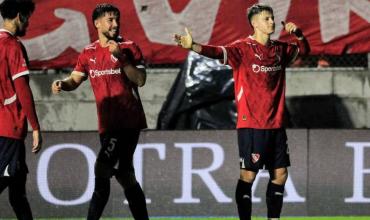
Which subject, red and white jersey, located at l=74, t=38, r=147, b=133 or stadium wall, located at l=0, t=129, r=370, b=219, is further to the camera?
stadium wall, located at l=0, t=129, r=370, b=219

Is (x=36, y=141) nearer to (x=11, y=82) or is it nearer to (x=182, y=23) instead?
(x=11, y=82)

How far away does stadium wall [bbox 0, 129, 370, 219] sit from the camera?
957cm

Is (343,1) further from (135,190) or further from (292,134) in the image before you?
(135,190)

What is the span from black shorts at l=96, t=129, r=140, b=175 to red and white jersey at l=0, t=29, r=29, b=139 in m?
0.79

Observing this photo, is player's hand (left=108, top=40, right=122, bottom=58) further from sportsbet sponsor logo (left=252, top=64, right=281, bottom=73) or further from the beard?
sportsbet sponsor logo (left=252, top=64, right=281, bottom=73)

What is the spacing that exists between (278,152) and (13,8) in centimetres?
224

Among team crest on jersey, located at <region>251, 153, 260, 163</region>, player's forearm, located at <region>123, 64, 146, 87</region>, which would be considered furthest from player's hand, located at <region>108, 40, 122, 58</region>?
team crest on jersey, located at <region>251, 153, 260, 163</region>

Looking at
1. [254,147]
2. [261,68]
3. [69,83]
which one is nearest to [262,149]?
[254,147]

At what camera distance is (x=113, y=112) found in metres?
7.42

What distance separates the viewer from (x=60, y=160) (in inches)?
380

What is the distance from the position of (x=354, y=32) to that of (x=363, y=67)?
0.53m

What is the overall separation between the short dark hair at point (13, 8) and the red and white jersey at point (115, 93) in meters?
0.83

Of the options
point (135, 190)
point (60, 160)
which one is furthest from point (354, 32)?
point (135, 190)

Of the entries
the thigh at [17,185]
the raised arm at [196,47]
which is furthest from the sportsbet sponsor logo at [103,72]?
the thigh at [17,185]
